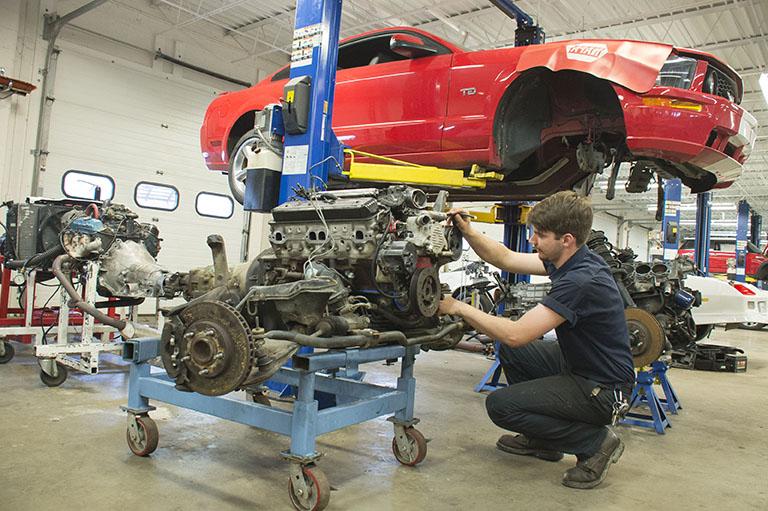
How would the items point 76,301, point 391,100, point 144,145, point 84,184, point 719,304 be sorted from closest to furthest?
1. point 76,301
2. point 391,100
3. point 719,304
4. point 84,184
5. point 144,145

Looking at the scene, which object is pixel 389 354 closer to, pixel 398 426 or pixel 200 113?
pixel 398 426

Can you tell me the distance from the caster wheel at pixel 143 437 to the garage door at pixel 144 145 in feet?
21.6

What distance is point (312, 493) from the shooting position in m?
2.11

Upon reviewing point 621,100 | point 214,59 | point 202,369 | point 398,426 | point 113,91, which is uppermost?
point 214,59

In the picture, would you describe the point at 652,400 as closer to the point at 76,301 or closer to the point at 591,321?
the point at 591,321

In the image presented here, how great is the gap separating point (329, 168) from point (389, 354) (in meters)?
1.55

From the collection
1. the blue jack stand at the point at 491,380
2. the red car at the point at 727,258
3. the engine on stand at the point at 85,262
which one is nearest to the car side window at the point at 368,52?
the engine on stand at the point at 85,262

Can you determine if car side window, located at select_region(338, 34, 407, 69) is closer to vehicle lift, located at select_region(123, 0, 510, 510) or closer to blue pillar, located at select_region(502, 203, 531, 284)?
vehicle lift, located at select_region(123, 0, 510, 510)

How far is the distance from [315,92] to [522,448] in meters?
2.40

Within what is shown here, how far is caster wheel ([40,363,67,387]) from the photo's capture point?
393 cm

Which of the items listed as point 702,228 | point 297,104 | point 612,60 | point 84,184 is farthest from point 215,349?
point 702,228

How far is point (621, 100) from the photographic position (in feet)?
12.4

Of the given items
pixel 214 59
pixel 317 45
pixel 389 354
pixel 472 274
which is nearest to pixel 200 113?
pixel 214 59

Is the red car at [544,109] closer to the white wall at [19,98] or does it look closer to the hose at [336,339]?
the hose at [336,339]
